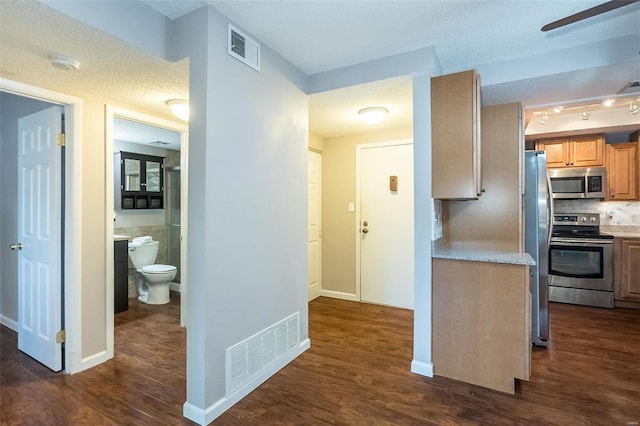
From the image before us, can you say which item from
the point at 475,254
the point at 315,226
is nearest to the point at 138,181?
the point at 315,226

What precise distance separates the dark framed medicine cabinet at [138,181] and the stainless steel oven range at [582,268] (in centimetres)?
560

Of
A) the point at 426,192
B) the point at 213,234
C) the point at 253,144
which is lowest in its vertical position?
the point at 213,234

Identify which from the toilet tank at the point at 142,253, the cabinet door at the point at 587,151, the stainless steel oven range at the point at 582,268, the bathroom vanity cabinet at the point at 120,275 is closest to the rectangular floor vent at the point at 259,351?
the bathroom vanity cabinet at the point at 120,275

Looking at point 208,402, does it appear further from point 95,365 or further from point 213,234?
point 95,365

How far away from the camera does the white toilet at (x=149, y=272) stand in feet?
13.0

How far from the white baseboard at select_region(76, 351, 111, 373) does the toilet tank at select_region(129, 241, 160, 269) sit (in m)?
1.83

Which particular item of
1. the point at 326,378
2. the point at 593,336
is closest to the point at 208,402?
the point at 326,378

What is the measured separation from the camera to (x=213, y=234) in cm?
187

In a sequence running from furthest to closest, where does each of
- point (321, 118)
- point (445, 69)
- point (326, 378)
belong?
point (321, 118) < point (445, 69) < point (326, 378)

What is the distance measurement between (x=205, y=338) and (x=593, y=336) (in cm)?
354

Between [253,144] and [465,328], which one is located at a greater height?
[253,144]

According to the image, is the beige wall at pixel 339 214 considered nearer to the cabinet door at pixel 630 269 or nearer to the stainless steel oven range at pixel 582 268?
the stainless steel oven range at pixel 582 268

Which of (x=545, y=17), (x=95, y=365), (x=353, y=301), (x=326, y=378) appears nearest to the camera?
(x=545, y=17)

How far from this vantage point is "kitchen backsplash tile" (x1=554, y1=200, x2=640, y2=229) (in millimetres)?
4254
